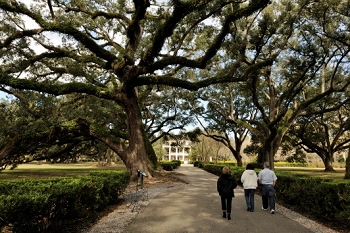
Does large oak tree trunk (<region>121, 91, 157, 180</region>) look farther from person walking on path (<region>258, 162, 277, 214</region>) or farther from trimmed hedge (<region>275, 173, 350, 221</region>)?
person walking on path (<region>258, 162, 277, 214</region>)

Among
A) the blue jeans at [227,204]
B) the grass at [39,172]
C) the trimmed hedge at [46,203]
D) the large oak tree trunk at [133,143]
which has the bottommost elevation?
the grass at [39,172]

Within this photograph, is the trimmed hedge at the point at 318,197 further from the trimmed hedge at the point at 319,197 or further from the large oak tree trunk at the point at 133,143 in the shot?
the large oak tree trunk at the point at 133,143

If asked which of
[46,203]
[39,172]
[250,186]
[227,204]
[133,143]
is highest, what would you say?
[133,143]

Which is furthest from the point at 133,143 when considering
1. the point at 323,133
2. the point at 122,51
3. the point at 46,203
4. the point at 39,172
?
the point at 323,133

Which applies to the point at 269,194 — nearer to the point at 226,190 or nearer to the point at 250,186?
the point at 250,186

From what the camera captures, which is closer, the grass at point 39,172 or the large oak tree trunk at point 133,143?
the large oak tree trunk at point 133,143

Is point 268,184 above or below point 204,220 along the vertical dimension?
above

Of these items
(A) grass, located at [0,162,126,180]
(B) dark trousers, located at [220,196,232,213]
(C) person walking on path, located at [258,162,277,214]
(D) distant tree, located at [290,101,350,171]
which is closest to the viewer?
(B) dark trousers, located at [220,196,232,213]

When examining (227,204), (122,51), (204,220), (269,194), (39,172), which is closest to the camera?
(204,220)

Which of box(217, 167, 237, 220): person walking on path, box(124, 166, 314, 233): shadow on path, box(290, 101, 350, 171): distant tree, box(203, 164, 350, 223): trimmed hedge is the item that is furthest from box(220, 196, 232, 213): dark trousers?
box(290, 101, 350, 171): distant tree

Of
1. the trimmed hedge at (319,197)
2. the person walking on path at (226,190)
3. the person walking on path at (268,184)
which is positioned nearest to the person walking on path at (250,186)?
the person walking on path at (268,184)

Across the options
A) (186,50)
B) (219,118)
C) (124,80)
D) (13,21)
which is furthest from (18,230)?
(219,118)

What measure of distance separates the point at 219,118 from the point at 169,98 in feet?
27.4

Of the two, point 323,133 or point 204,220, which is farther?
point 323,133
